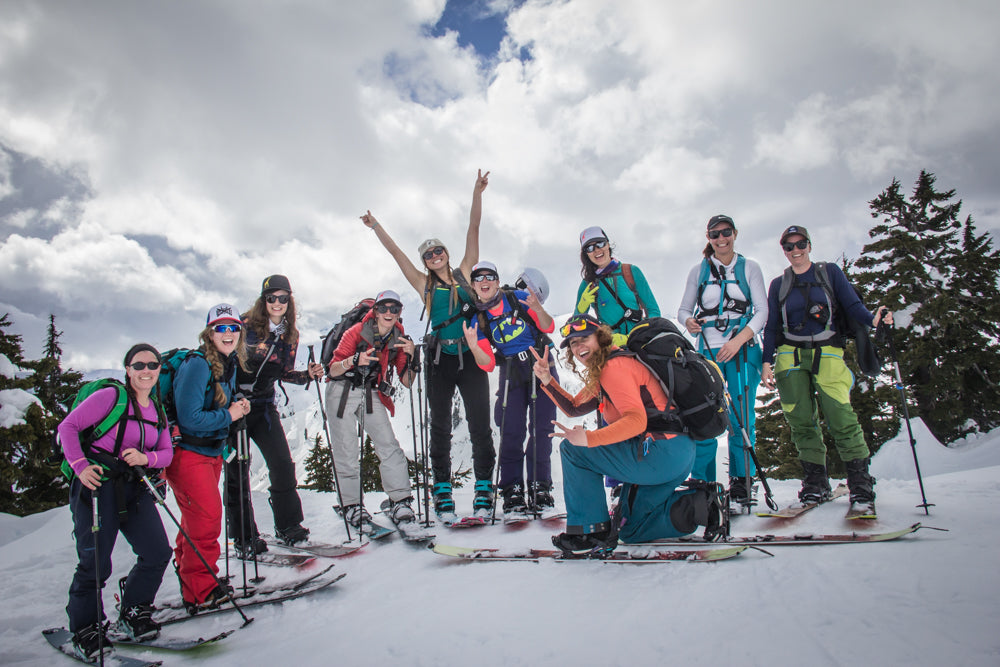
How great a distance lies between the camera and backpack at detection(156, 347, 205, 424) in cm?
469

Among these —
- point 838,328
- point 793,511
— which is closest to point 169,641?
point 793,511

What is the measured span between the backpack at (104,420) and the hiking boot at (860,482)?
6973 mm

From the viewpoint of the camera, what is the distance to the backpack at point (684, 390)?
4309mm

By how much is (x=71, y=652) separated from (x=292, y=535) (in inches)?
100

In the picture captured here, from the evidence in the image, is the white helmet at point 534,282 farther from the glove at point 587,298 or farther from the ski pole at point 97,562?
the ski pole at point 97,562

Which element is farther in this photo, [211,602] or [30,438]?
[30,438]

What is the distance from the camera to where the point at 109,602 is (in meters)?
4.96

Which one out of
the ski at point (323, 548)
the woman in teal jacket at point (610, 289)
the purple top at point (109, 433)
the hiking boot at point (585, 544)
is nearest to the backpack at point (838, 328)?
the woman in teal jacket at point (610, 289)

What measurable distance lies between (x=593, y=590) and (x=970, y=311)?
73.9ft

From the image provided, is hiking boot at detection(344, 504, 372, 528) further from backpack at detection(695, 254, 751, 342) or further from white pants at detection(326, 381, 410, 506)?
backpack at detection(695, 254, 751, 342)

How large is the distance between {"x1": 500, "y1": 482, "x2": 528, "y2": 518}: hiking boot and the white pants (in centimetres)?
131

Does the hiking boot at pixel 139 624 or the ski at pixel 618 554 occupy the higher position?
the ski at pixel 618 554

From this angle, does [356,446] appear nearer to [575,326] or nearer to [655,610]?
[575,326]

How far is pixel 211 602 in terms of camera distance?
4.41m
